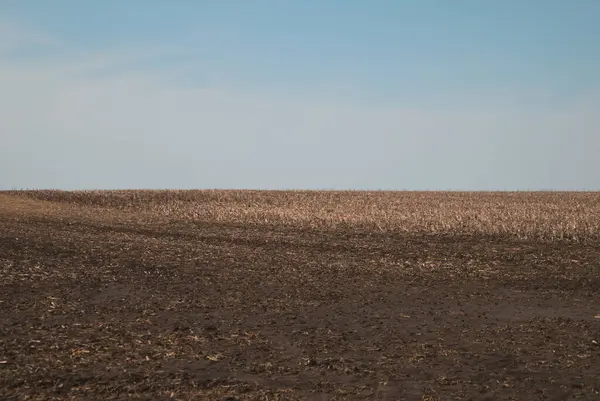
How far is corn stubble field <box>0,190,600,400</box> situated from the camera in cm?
858

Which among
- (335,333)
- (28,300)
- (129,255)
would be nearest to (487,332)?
(335,333)

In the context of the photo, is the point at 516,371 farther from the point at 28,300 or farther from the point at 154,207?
the point at 154,207

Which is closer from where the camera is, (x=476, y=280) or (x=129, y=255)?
(x=476, y=280)

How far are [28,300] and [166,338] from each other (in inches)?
170

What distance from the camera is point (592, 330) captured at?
11867 millimetres

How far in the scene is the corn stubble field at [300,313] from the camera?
8.58 meters

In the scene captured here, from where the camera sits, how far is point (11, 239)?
65.6 feet

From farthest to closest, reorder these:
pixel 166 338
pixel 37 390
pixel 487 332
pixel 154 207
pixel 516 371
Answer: pixel 154 207
pixel 487 332
pixel 166 338
pixel 516 371
pixel 37 390

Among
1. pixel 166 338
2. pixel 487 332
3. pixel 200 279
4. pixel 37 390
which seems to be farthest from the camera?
pixel 200 279

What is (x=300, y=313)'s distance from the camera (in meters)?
13.0

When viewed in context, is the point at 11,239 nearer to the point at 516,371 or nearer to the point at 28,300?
the point at 28,300

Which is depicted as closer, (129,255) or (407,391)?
(407,391)

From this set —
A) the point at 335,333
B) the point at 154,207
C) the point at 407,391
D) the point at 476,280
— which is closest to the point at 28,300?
the point at 335,333

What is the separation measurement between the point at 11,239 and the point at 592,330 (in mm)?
16453
